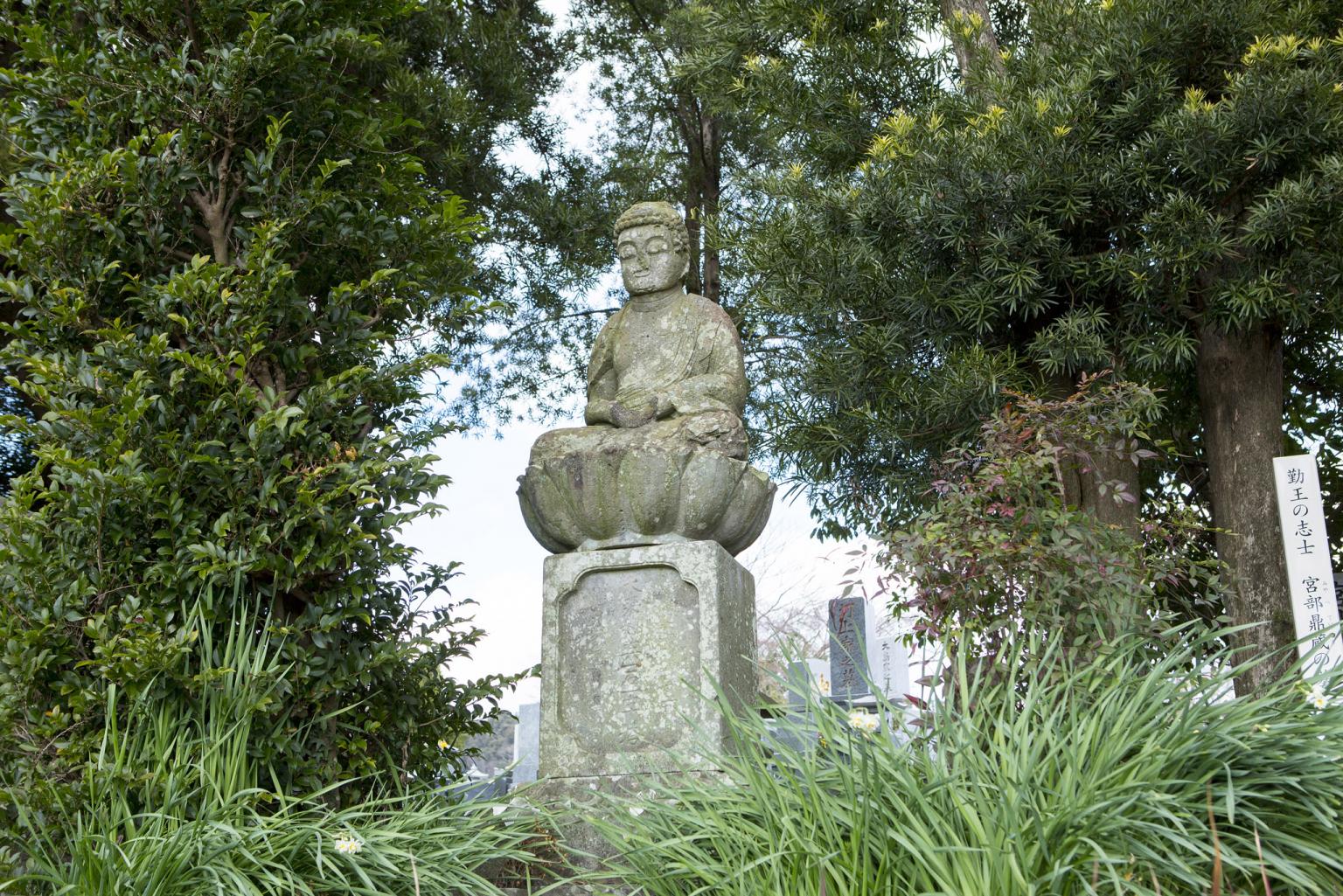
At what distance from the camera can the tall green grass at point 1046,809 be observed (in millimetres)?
2375

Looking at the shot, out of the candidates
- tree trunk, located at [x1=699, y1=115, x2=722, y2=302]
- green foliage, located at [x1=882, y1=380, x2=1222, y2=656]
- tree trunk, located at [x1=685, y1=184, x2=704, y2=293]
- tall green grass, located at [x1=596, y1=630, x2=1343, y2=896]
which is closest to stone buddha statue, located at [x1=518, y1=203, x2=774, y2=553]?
green foliage, located at [x1=882, y1=380, x2=1222, y2=656]

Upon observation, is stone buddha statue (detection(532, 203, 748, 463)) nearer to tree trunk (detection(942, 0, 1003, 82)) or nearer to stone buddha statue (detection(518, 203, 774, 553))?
stone buddha statue (detection(518, 203, 774, 553))

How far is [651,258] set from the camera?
15.6 ft

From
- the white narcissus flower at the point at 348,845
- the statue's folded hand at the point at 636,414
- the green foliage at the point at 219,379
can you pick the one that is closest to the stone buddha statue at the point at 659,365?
the statue's folded hand at the point at 636,414

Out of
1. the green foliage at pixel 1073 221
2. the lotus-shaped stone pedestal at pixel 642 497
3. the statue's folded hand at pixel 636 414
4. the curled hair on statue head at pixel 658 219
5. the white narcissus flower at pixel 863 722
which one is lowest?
the white narcissus flower at pixel 863 722

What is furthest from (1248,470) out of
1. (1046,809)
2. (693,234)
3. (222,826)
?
(222,826)

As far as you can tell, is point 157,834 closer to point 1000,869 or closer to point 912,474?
point 1000,869

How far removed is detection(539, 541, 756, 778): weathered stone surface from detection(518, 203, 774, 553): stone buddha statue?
0.13m

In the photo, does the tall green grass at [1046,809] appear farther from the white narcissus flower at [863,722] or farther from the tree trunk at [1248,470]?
the tree trunk at [1248,470]

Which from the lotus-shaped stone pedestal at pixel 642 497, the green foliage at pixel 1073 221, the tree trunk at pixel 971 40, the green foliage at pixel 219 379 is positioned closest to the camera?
the green foliage at pixel 219 379

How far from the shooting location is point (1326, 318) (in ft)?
24.5

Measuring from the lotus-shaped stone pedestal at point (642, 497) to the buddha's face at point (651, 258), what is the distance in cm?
88

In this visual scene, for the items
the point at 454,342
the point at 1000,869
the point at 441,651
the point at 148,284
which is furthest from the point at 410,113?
the point at 1000,869

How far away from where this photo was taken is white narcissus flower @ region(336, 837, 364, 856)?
284 centimetres
